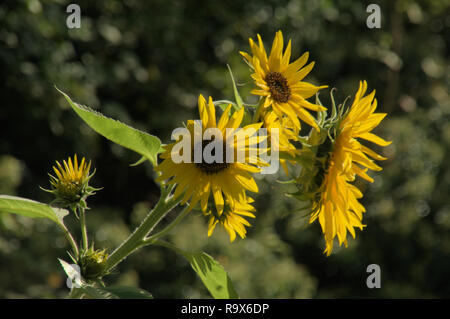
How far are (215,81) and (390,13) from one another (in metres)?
1.85

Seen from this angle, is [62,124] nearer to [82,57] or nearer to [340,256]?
[82,57]

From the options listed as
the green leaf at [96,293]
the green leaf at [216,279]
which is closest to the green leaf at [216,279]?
the green leaf at [216,279]

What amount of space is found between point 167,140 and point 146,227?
195 centimetres

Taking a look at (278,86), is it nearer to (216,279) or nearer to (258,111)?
(258,111)

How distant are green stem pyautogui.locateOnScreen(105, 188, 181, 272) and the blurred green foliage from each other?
1018 mm

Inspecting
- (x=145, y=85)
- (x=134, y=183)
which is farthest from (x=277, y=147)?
(x=134, y=183)

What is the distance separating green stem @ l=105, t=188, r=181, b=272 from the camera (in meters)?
0.67

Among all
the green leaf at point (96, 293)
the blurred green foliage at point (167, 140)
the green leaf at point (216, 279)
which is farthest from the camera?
the blurred green foliage at point (167, 140)

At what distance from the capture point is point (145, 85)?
8.25ft

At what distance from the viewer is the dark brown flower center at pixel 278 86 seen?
2.14 ft

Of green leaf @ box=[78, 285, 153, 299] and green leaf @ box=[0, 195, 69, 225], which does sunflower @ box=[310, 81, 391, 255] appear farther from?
green leaf @ box=[0, 195, 69, 225]

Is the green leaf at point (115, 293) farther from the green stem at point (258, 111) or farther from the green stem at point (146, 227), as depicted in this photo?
the green stem at point (258, 111)

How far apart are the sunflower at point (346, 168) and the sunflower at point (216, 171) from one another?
0.10m

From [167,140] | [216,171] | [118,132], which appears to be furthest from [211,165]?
[167,140]
